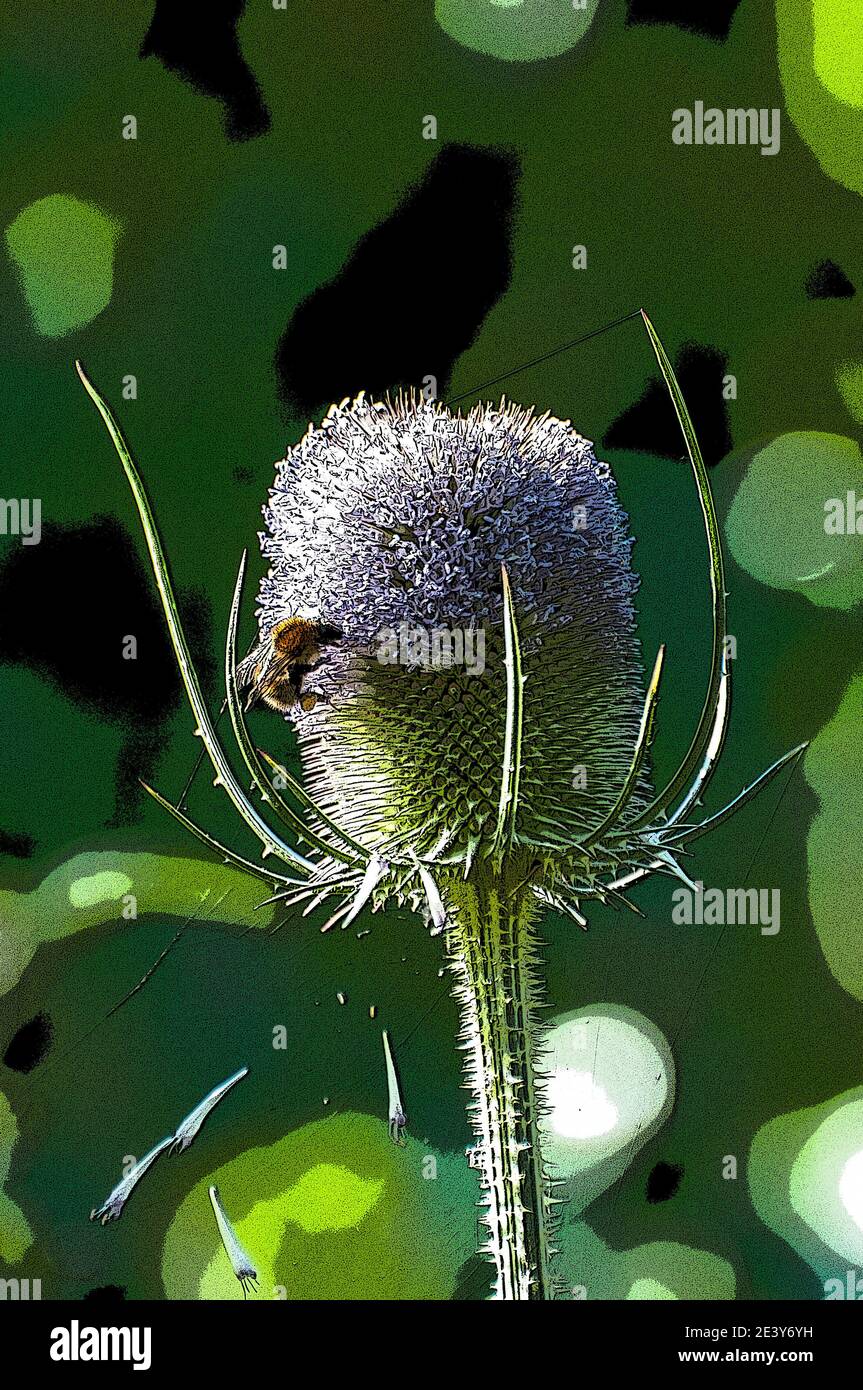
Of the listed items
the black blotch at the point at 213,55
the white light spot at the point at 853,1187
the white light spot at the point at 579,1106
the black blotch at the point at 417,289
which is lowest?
the white light spot at the point at 853,1187

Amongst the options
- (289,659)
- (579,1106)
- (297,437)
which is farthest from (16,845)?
(579,1106)

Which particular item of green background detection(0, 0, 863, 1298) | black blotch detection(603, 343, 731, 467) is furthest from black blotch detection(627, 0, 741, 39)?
black blotch detection(603, 343, 731, 467)

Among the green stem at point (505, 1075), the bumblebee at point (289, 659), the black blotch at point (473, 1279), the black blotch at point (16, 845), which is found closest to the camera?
the green stem at point (505, 1075)

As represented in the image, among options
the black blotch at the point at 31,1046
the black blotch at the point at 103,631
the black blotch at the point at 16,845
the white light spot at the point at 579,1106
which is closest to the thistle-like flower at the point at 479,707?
the white light spot at the point at 579,1106

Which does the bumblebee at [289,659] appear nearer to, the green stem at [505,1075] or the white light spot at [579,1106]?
the green stem at [505,1075]

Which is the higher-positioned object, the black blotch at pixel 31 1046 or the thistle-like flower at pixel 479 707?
the thistle-like flower at pixel 479 707

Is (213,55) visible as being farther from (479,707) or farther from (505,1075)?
(505,1075)

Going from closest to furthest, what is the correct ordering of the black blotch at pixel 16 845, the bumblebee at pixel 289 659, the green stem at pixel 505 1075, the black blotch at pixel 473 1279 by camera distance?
the green stem at pixel 505 1075, the bumblebee at pixel 289 659, the black blotch at pixel 473 1279, the black blotch at pixel 16 845
